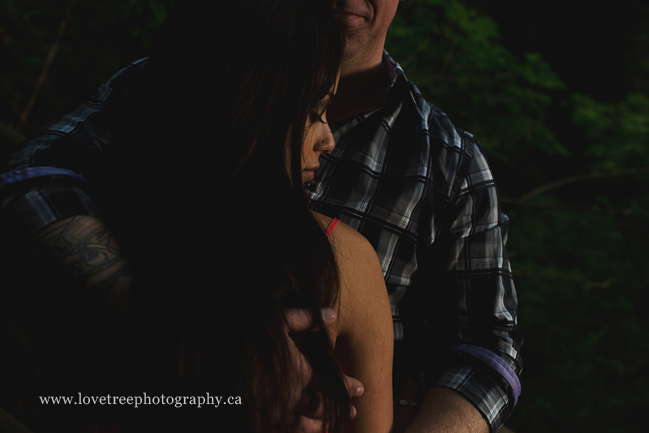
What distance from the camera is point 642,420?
536 centimetres

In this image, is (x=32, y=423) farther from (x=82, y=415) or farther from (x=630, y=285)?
(x=630, y=285)

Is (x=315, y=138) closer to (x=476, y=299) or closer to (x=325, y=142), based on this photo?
(x=325, y=142)

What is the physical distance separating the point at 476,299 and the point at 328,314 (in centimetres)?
82

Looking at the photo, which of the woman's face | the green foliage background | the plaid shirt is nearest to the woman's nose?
the woman's face

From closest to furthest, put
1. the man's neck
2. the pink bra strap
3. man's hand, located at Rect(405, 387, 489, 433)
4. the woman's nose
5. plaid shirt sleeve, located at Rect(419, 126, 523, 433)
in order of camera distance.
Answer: the pink bra strap → the woman's nose → man's hand, located at Rect(405, 387, 489, 433) → plaid shirt sleeve, located at Rect(419, 126, 523, 433) → the man's neck

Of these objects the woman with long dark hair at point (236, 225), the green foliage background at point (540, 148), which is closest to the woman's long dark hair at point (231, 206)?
the woman with long dark hair at point (236, 225)

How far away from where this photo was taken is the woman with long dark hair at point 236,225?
1.03 meters

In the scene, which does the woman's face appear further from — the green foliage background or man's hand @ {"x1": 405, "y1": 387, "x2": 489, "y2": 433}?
the green foliage background

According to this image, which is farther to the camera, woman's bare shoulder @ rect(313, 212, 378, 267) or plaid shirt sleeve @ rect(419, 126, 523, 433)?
plaid shirt sleeve @ rect(419, 126, 523, 433)

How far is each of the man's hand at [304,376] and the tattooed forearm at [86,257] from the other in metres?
0.38

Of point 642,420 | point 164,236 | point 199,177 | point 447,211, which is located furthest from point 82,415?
point 642,420

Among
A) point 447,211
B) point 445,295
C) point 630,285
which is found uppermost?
point 447,211

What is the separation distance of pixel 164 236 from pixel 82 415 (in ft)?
1.76

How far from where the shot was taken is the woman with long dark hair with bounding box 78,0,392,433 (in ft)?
3.37
